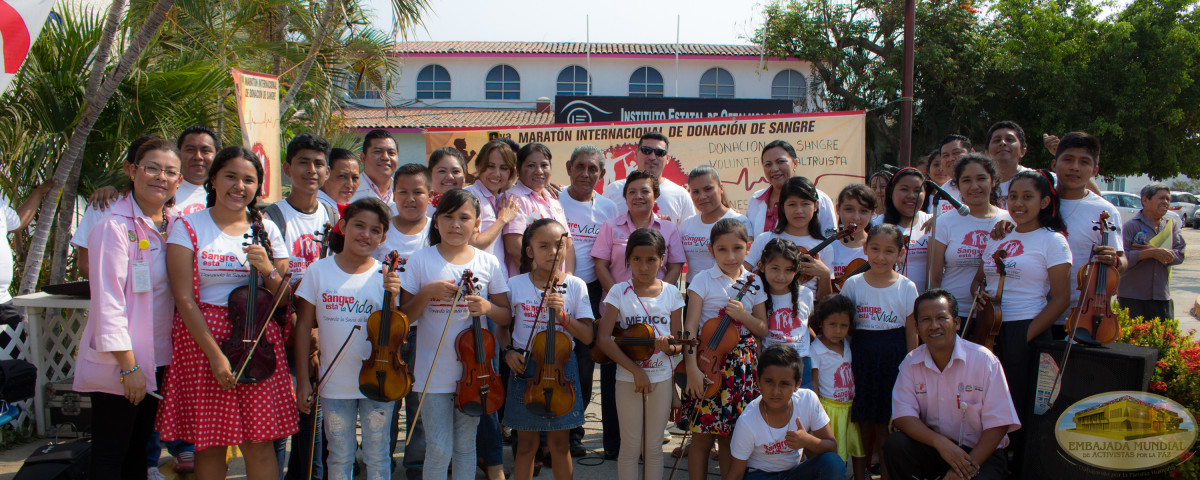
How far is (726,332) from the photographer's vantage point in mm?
3750

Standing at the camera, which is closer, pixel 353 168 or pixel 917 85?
pixel 353 168

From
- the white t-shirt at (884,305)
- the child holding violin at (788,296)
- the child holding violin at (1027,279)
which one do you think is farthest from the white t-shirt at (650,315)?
the child holding violin at (1027,279)

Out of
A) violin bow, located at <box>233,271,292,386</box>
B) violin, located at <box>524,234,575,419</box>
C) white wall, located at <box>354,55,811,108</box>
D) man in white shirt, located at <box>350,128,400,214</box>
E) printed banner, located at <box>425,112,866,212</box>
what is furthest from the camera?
white wall, located at <box>354,55,811,108</box>

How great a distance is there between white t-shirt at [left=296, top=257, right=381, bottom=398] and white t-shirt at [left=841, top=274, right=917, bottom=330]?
253cm

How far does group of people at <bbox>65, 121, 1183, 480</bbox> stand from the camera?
3197 mm

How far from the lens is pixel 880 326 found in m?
4.00

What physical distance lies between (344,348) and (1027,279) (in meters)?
3.46

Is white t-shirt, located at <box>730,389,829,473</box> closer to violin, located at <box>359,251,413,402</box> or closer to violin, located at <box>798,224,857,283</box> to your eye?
violin, located at <box>798,224,857,283</box>

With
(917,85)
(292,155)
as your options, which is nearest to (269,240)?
(292,155)

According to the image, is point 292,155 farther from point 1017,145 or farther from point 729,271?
point 1017,145

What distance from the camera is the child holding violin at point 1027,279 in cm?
388

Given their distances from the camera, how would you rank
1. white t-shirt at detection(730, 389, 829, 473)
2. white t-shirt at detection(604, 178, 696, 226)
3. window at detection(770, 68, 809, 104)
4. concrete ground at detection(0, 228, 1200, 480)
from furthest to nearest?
window at detection(770, 68, 809, 104) → white t-shirt at detection(604, 178, 696, 226) → concrete ground at detection(0, 228, 1200, 480) → white t-shirt at detection(730, 389, 829, 473)

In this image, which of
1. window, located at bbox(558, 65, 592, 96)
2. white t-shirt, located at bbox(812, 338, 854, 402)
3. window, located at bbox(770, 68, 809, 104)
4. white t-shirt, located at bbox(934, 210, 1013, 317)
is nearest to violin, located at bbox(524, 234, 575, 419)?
white t-shirt, located at bbox(812, 338, 854, 402)

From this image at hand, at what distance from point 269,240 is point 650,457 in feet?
6.87
